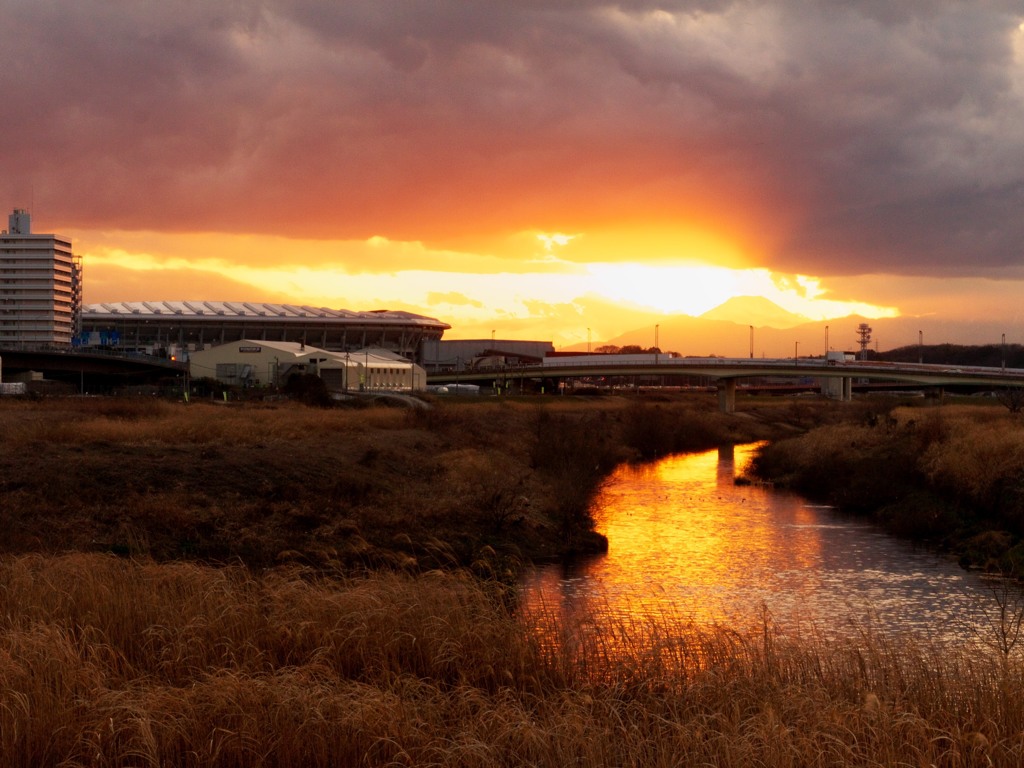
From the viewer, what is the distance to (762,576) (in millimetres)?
31047

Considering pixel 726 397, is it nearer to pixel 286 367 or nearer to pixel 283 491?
pixel 286 367

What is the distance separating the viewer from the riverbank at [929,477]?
122ft

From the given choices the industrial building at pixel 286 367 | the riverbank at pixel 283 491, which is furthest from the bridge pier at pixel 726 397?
the riverbank at pixel 283 491

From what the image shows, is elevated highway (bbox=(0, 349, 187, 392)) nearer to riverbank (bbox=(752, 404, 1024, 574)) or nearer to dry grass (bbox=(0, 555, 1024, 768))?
riverbank (bbox=(752, 404, 1024, 574))

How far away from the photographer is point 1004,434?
2012 inches

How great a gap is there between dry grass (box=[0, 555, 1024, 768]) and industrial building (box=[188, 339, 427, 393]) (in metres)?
109

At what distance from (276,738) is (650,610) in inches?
567

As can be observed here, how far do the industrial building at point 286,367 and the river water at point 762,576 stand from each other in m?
83.6

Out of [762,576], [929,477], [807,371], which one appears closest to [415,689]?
[762,576]

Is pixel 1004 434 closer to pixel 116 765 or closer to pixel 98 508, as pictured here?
pixel 98 508

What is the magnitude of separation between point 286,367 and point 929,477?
95.7m

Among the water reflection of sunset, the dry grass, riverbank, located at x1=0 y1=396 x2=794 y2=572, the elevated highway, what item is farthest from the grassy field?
the elevated highway

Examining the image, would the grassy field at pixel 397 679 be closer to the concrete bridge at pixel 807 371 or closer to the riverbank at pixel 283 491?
the riverbank at pixel 283 491

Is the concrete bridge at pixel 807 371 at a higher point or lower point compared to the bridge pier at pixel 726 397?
higher
